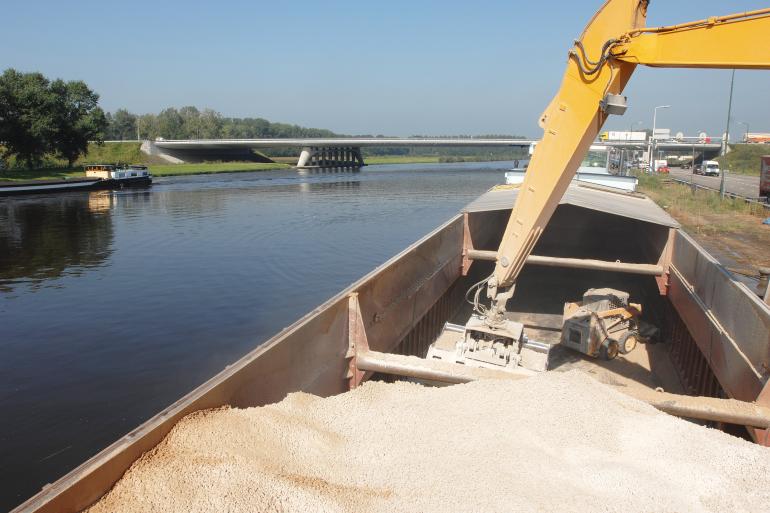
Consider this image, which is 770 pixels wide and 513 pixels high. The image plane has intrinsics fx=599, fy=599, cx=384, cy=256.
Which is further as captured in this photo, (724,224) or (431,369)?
(724,224)

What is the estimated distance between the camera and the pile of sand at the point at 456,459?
143 inches

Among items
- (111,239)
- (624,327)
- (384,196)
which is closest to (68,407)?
(624,327)

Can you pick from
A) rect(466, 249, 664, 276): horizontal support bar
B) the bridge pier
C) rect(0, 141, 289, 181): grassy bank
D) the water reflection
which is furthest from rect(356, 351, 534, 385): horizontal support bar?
the bridge pier

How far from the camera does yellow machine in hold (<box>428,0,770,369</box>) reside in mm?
5242

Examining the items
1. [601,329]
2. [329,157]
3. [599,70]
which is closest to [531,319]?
[601,329]

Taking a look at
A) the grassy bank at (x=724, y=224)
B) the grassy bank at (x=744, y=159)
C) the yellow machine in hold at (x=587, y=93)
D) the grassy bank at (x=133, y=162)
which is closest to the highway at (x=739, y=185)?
the grassy bank at (x=724, y=224)

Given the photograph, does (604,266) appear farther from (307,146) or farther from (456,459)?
(307,146)

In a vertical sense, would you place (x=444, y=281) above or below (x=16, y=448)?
above

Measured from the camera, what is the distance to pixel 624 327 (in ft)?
34.0

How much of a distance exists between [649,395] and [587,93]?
3186mm

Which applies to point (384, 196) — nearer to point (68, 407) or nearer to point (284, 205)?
point (284, 205)

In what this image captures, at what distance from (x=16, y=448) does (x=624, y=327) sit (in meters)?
9.60

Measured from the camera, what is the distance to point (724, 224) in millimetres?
24344

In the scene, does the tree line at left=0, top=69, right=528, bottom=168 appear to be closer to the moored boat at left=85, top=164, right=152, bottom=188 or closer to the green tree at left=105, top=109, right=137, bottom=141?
the moored boat at left=85, top=164, right=152, bottom=188
